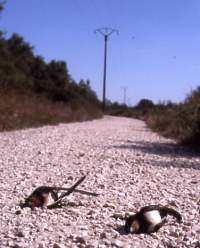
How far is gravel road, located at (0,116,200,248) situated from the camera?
12.0ft

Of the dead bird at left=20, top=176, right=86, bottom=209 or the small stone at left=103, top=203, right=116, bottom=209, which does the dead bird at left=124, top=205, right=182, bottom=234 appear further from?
the dead bird at left=20, top=176, right=86, bottom=209

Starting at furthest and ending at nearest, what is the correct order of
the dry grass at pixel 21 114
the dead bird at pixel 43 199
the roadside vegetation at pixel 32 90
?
the roadside vegetation at pixel 32 90
the dry grass at pixel 21 114
the dead bird at pixel 43 199

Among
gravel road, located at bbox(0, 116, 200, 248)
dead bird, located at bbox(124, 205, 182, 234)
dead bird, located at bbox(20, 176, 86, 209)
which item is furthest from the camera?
dead bird, located at bbox(20, 176, 86, 209)

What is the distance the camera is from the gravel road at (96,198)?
3.65 m

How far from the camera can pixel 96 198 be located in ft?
16.7

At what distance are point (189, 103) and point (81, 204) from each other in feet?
36.2

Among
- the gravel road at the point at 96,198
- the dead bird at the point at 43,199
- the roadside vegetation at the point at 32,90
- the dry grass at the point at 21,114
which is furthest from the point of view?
the roadside vegetation at the point at 32,90

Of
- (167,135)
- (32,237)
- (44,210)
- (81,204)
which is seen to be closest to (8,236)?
(32,237)

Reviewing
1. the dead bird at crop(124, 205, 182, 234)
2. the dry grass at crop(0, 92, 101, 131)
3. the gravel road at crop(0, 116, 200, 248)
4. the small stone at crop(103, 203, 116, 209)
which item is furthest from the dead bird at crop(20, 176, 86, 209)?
the dry grass at crop(0, 92, 101, 131)

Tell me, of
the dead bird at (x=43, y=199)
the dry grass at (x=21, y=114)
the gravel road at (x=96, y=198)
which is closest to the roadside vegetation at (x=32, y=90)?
the dry grass at (x=21, y=114)

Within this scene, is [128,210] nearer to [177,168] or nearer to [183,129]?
[177,168]

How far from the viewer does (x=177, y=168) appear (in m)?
8.24

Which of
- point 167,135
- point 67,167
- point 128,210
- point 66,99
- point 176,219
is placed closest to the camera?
point 176,219

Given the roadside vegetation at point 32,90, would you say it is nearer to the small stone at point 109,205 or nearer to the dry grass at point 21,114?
the dry grass at point 21,114
